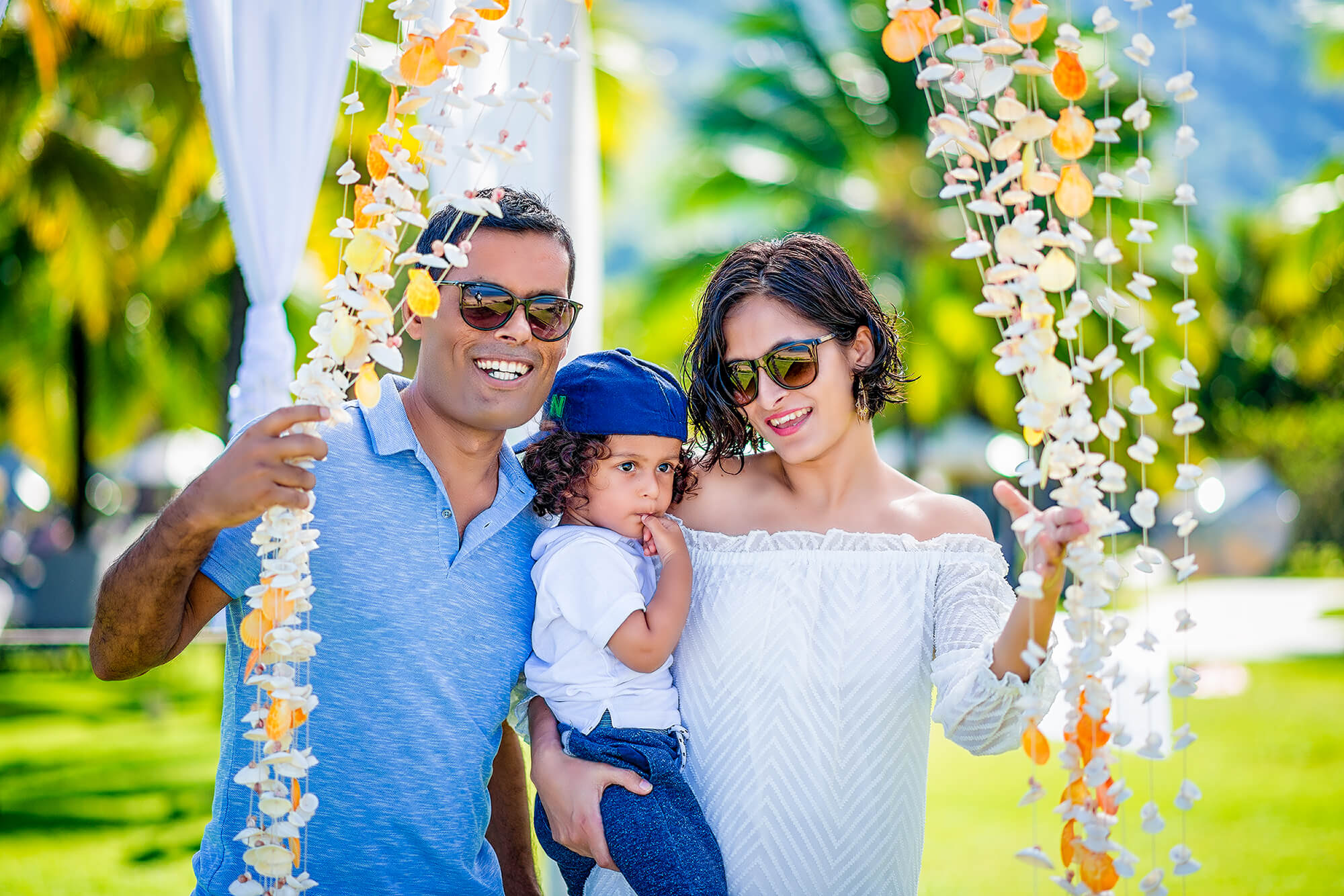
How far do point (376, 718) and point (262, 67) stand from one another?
258 centimetres

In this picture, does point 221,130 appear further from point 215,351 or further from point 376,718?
point 215,351

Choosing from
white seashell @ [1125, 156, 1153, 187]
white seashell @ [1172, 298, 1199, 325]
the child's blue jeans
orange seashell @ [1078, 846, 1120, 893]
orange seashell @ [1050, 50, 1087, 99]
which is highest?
orange seashell @ [1050, 50, 1087, 99]

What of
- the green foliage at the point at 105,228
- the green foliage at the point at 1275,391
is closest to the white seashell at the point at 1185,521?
the green foliage at the point at 105,228

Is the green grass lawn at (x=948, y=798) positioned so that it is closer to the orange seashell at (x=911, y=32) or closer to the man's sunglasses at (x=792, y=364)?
the man's sunglasses at (x=792, y=364)

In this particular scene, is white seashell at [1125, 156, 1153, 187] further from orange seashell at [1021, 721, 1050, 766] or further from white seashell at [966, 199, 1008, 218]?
orange seashell at [1021, 721, 1050, 766]

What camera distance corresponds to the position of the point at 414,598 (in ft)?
8.59

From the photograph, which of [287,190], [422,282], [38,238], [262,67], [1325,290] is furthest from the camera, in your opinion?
[1325,290]

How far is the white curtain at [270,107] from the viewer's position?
3949mm

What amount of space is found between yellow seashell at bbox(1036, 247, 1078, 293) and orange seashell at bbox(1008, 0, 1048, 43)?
1.23ft

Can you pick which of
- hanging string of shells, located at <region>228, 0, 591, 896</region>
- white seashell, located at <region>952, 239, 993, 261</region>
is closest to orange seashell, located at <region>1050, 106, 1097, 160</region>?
white seashell, located at <region>952, 239, 993, 261</region>

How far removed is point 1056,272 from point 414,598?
1596mm

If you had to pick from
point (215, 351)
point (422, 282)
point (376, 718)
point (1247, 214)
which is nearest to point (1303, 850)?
point (376, 718)

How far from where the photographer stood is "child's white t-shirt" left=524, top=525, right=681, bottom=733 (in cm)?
267

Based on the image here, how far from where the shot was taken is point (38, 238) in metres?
14.9
